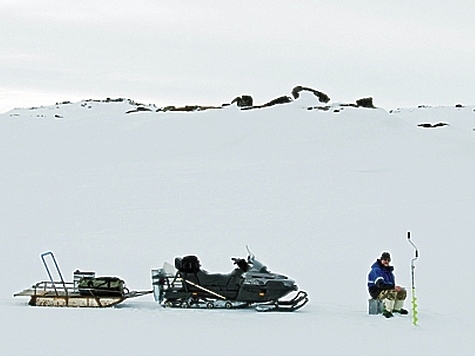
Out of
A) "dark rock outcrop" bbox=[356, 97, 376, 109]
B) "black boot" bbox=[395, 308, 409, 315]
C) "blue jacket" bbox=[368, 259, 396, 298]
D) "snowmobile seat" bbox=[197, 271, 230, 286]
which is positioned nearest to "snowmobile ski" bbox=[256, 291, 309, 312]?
"snowmobile seat" bbox=[197, 271, 230, 286]

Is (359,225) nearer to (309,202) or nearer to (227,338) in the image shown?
(309,202)

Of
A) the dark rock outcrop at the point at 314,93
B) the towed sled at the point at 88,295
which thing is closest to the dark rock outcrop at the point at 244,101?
the dark rock outcrop at the point at 314,93

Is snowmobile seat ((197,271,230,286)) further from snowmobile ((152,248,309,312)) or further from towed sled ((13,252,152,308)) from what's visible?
towed sled ((13,252,152,308))

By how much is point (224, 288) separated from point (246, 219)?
8726 mm

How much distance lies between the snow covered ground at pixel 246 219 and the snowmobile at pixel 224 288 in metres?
0.25

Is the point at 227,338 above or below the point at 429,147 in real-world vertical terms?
below

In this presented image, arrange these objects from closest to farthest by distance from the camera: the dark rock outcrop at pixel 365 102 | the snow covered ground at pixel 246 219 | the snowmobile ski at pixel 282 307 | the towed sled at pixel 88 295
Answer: the snow covered ground at pixel 246 219 < the snowmobile ski at pixel 282 307 < the towed sled at pixel 88 295 < the dark rock outcrop at pixel 365 102

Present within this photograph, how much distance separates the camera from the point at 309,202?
21359 millimetres

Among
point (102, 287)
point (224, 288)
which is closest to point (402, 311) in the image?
point (224, 288)

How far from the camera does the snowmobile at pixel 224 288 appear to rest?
10.6 metres

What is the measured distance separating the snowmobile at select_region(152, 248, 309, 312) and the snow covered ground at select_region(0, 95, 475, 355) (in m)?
0.25

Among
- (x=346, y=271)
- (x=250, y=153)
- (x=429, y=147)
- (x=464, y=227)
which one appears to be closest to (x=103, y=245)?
(x=346, y=271)

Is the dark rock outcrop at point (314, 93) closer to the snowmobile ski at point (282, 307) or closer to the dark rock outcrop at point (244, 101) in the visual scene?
the dark rock outcrop at point (244, 101)

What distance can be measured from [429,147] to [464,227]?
40.4 ft
